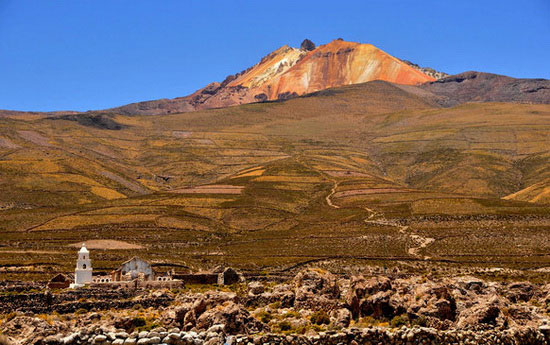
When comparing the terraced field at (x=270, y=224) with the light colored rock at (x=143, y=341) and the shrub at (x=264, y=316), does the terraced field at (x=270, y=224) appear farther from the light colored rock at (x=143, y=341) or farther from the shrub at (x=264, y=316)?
the light colored rock at (x=143, y=341)

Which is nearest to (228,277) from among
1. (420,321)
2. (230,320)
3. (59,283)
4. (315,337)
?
(59,283)

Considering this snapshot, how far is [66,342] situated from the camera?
15.5 meters

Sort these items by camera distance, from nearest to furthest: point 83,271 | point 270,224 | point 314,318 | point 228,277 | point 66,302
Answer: point 314,318
point 66,302
point 228,277
point 83,271
point 270,224

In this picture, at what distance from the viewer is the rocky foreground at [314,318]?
54.8 feet

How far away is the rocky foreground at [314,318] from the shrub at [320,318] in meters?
0.03

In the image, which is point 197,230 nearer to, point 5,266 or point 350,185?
point 5,266

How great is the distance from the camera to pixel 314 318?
79.9ft

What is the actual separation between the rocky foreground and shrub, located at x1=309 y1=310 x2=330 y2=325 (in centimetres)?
3

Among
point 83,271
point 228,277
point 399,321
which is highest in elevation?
point 399,321

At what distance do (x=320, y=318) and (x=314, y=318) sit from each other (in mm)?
242

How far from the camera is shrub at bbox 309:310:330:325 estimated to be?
2386 centimetres

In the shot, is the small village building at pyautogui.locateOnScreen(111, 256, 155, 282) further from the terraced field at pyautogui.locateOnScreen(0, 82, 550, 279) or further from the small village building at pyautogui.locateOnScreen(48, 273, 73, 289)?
the terraced field at pyautogui.locateOnScreen(0, 82, 550, 279)

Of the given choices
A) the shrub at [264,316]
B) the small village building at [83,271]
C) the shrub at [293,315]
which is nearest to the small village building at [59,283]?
the small village building at [83,271]

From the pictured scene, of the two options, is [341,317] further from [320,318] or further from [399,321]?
[399,321]
